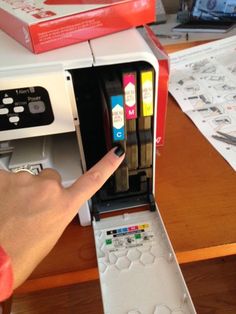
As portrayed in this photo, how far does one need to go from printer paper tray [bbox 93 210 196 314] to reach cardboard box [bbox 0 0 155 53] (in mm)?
297

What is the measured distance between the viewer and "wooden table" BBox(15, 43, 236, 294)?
49 cm

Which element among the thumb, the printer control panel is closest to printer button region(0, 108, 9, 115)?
the printer control panel

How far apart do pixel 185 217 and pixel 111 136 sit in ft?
0.62

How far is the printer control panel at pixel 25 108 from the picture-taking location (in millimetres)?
452

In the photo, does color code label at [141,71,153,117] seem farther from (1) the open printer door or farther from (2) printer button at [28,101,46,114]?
(2) printer button at [28,101,46,114]

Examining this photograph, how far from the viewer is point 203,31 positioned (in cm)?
107

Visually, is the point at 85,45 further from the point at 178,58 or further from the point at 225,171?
the point at 178,58

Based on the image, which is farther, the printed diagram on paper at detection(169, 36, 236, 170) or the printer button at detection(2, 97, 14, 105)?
the printed diagram on paper at detection(169, 36, 236, 170)

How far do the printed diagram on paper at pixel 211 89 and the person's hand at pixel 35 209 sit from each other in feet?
1.06

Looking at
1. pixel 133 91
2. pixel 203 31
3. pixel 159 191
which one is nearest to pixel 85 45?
pixel 133 91

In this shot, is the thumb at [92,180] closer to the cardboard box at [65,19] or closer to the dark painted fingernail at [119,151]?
the dark painted fingernail at [119,151]

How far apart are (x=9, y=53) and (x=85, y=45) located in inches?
4.4

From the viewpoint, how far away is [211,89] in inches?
33.7

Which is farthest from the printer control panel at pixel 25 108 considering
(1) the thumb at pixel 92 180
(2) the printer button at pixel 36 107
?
(1) the thumb at pixel 92 180
